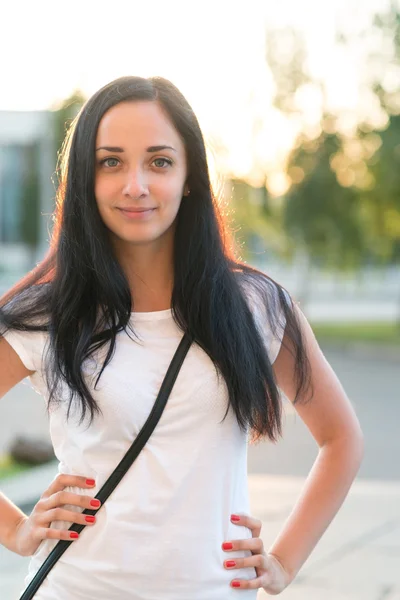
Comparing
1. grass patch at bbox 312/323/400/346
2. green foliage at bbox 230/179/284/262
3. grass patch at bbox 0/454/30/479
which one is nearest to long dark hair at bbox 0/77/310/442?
grass patch at bbox 0/454/30/479

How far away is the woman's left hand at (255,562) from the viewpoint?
204cm

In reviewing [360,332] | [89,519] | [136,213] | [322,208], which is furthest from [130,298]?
[360,332]

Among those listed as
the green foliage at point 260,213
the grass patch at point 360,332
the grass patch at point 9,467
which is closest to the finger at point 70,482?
the grass patch at point 9,467

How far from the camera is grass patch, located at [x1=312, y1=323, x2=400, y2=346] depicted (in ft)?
76.9

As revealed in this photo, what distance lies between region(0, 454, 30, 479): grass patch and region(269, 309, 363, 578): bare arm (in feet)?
20.6

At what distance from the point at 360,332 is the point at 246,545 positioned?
24.0 m

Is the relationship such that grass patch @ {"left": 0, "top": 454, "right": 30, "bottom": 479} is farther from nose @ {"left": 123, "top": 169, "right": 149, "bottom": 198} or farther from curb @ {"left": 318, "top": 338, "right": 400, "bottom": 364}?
curb @ {"left": 318, "top": 338, "right": 400, "bottom": 364}

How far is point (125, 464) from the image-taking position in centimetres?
200

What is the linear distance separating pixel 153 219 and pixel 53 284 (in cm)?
24

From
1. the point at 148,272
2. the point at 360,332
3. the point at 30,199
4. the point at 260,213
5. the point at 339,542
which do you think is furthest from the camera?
the point at 30,199

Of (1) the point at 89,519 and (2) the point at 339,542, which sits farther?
(2) the point at 339,542

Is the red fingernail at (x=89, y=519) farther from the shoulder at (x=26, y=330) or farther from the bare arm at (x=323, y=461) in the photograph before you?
the bare arm at (x=323, y=461)

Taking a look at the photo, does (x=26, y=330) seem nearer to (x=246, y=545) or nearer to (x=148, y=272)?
(x=148, y=272)

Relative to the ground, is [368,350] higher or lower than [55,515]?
lower
